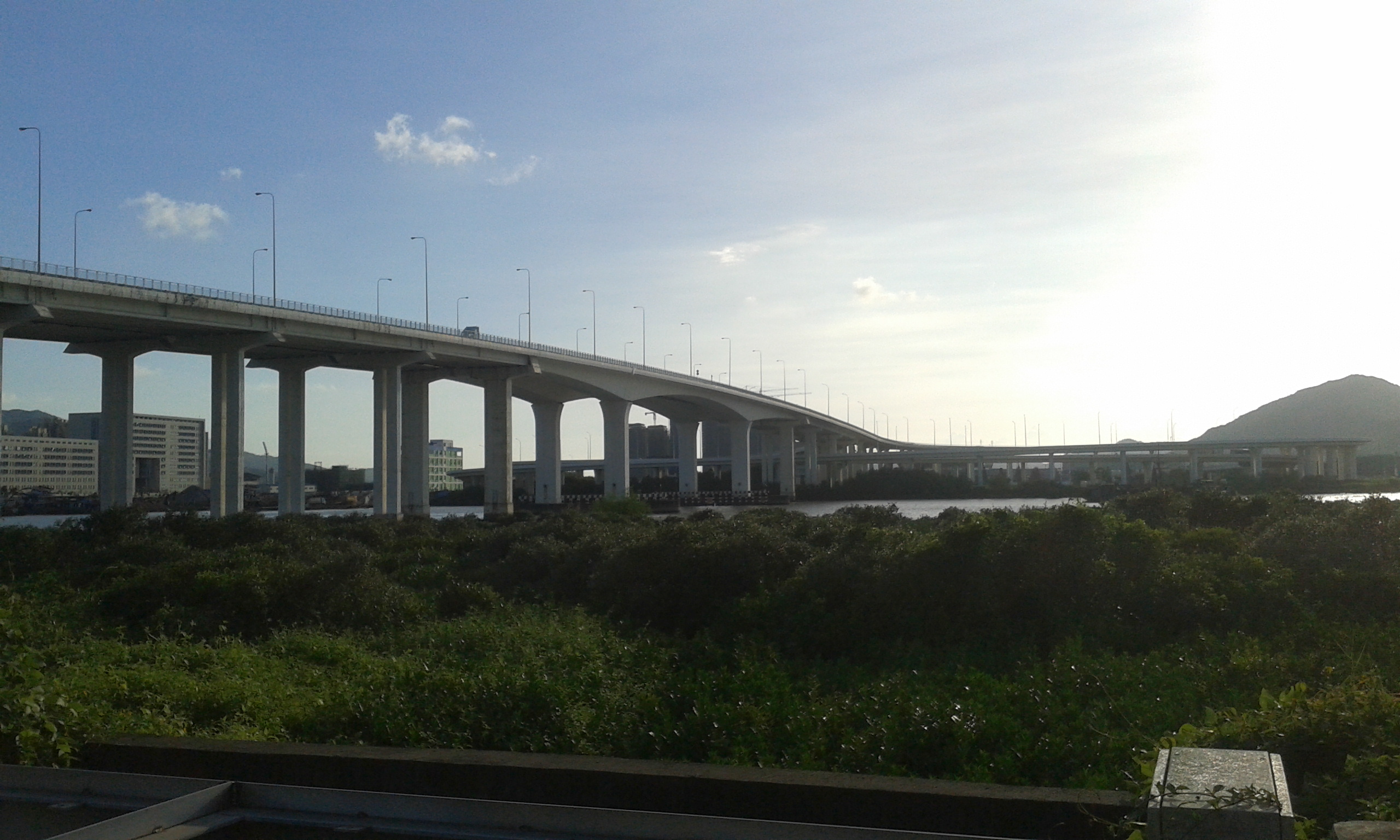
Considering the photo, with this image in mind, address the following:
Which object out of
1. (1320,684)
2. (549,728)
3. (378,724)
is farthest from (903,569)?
(378,724)

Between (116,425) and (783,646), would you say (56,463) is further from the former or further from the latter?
(783,646)

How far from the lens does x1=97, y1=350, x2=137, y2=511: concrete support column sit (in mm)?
51812

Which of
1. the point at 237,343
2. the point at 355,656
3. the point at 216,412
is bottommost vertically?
the point at 355,656

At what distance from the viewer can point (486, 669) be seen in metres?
10.4

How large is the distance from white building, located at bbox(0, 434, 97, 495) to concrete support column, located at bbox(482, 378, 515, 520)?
146 feet

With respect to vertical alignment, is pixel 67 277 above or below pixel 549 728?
above

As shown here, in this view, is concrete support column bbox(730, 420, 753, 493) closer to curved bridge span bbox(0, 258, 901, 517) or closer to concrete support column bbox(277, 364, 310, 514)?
curved bridge span bbox(0, 258, 901, 517)

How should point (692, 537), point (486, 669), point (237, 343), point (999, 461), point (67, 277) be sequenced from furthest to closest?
point (999, 461), point (237, 343), point (67, 277), point (692, 537), point (486, 669)

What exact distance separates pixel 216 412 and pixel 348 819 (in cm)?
5257

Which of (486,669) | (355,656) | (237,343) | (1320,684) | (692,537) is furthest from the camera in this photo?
(237,343)

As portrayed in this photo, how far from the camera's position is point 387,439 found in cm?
6297

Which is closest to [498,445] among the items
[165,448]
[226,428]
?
[226,428]

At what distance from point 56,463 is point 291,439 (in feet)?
171

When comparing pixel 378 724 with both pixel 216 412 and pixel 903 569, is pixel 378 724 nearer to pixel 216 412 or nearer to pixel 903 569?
pixel 903 569
